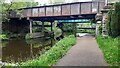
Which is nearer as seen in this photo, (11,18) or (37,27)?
(11,18)

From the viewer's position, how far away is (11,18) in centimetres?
4397

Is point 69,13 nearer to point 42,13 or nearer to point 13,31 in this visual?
point 42,13

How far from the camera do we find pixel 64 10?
36.7 metres

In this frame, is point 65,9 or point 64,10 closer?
point 65,9

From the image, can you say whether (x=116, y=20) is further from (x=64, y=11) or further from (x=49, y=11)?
(x=49, y=11)

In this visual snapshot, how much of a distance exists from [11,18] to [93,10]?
1652 cm

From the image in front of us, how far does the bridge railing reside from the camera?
32.9 meters

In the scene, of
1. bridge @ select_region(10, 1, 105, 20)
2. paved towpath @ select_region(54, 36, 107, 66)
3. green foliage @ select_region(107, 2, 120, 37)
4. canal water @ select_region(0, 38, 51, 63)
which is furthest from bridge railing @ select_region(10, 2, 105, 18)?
paved towpath @ select_region(54, 36, 107, 66)

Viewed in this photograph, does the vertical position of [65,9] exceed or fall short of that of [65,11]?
it exceeds it

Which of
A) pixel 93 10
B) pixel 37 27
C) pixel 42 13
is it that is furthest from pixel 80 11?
pixel 37 27

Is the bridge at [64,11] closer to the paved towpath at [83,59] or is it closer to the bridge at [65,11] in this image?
the bridge at [65,11]

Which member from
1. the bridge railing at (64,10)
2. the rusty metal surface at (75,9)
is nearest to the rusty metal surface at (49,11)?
the bridge railing at (64,10)

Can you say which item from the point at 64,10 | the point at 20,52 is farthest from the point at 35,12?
the point at 20,52

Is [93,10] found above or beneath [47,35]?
above
